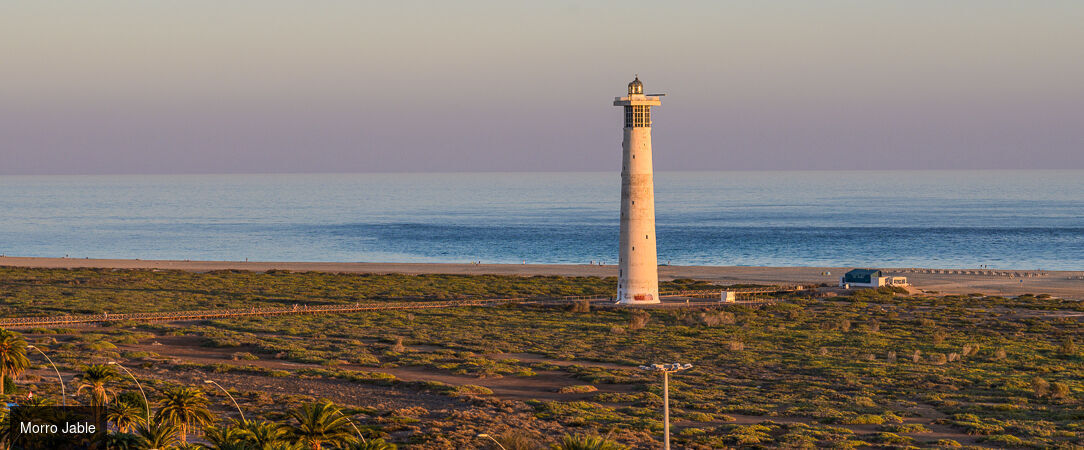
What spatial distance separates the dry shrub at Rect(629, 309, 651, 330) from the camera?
62.7 meters

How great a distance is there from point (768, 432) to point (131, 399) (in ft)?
63.1

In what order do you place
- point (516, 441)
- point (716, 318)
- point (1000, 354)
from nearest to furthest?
point (516, 441), point (1000, 354), point (716, 318)

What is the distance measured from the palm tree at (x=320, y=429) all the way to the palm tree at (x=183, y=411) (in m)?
3.84

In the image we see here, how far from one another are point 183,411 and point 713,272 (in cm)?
8285

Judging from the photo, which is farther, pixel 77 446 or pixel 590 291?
pixel 590 291

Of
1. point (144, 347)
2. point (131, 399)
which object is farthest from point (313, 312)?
point (131, 399)

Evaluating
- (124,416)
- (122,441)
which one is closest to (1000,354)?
(124,416)

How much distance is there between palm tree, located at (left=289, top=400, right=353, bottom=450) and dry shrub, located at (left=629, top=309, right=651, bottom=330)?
112ft

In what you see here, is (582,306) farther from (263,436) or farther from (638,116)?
(263,436)

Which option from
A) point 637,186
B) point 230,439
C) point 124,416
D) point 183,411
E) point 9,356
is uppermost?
point 637,186

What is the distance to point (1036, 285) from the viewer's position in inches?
3634

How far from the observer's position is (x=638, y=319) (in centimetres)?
6359

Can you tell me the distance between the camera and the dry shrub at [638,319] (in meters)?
62.7

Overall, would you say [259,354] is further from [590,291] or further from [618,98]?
[590,291]
